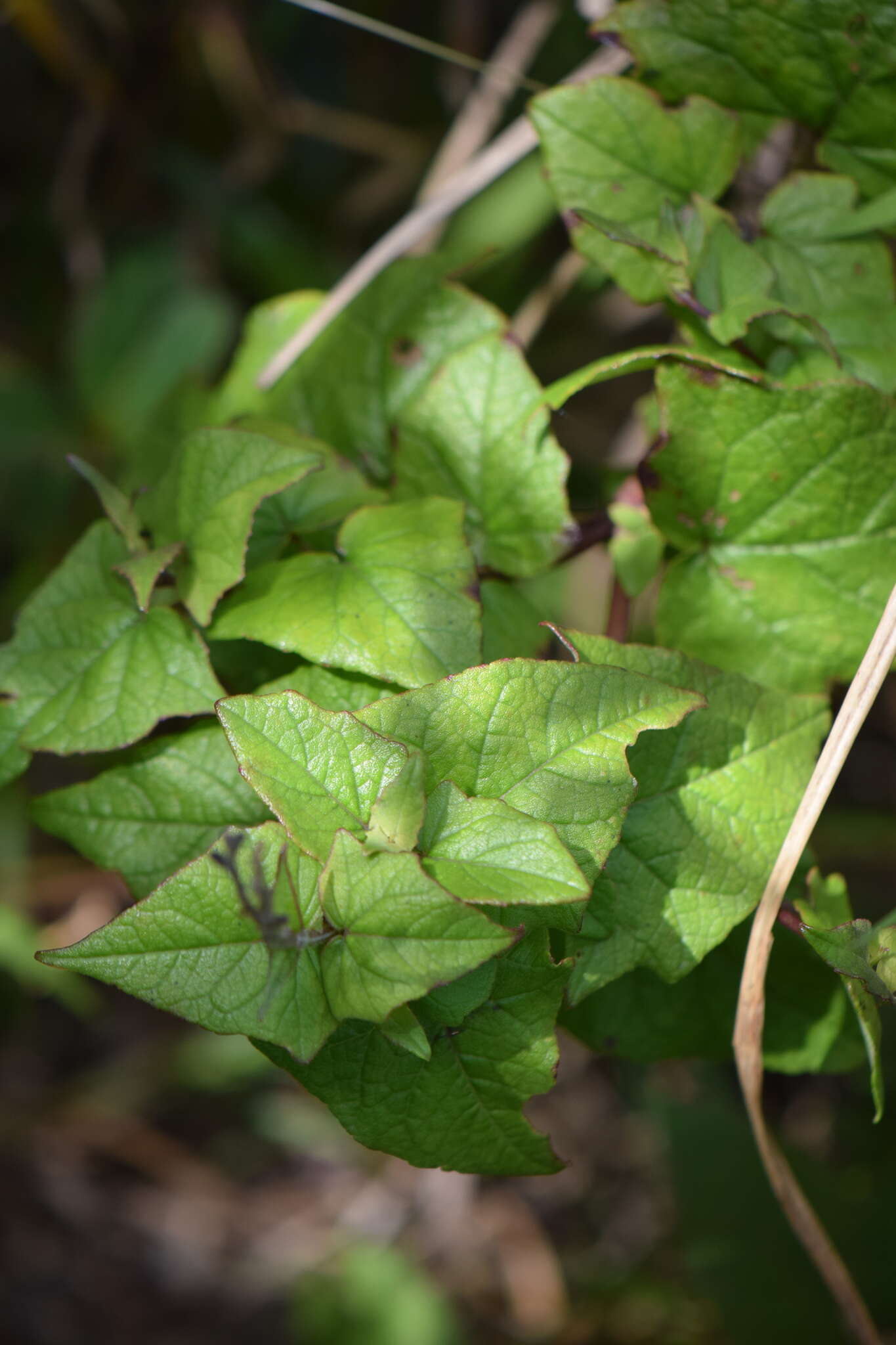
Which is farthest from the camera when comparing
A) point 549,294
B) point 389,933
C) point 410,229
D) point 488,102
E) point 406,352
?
point 488,102

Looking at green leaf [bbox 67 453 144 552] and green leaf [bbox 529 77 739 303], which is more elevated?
green leaf [bbox 529 77 739 303]

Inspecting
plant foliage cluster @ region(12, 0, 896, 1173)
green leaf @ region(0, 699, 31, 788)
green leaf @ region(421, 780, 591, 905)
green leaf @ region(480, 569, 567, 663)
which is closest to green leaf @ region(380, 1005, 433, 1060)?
plant foliage cluster @ region(12, 0, 896, 1173)

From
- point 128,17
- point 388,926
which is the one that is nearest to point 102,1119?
point 388,926

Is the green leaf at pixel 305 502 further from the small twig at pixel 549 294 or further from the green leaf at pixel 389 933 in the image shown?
the small twig at pixel 549 294

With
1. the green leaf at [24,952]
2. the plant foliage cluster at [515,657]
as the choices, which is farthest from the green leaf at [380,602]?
the green leaf at [24,952]

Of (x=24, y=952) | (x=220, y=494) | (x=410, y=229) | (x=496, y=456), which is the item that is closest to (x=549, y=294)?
(x=410, y=229)

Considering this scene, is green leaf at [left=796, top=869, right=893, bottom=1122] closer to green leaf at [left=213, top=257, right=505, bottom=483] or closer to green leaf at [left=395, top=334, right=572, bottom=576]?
green leaf at [left=395, top=334, right=572, bottom=576]

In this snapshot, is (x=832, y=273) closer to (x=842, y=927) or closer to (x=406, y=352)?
(x=406, y=352)
